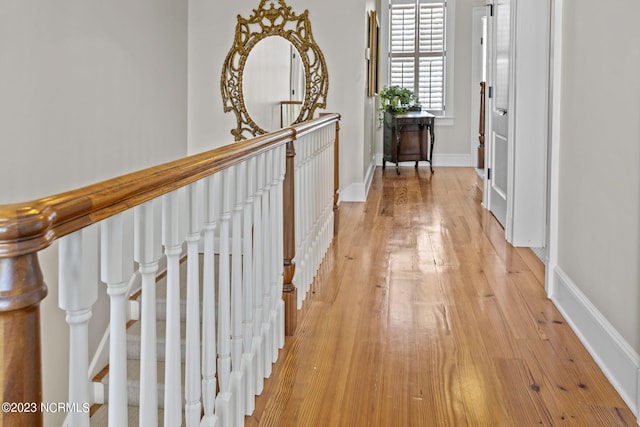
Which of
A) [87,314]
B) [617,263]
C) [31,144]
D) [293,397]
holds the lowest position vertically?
[293,397]

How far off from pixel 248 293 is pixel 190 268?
0.69 metres

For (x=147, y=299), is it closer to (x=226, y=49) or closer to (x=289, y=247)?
(x=289, y=247)

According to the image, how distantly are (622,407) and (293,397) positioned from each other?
114 cm

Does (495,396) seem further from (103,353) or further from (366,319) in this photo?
(103,353)

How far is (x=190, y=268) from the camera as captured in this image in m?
1.62

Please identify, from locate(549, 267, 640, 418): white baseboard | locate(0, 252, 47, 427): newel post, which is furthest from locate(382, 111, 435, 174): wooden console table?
locate(0, 252, 47, 427): newel post

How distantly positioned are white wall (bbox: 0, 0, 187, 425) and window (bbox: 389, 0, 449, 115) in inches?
206

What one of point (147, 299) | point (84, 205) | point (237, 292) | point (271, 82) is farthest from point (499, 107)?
point (84, 205)

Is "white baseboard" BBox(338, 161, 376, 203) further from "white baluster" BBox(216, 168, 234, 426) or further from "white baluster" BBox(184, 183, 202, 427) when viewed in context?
"white baluster" BBox(184, 183, 202, 427)

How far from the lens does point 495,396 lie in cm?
233

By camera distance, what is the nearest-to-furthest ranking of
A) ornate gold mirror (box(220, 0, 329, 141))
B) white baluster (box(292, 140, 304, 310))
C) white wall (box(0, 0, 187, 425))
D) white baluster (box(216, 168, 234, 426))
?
white baluster (box(216, 168, 234, 426)), white baluster (box(292, 140, 304, 310)), white wall (box(0, 0, 187, 425)), ornate gold mirror (box(220, 0, 329, 141))

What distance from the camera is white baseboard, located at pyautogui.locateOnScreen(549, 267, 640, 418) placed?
2.24 metres

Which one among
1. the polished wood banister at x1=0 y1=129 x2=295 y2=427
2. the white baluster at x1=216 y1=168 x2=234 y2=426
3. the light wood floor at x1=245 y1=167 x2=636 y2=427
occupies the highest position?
the polished wood banister at x1=0 y1=129 x2=295 y2=427

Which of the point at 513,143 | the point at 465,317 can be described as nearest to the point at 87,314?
the point at 465,317
